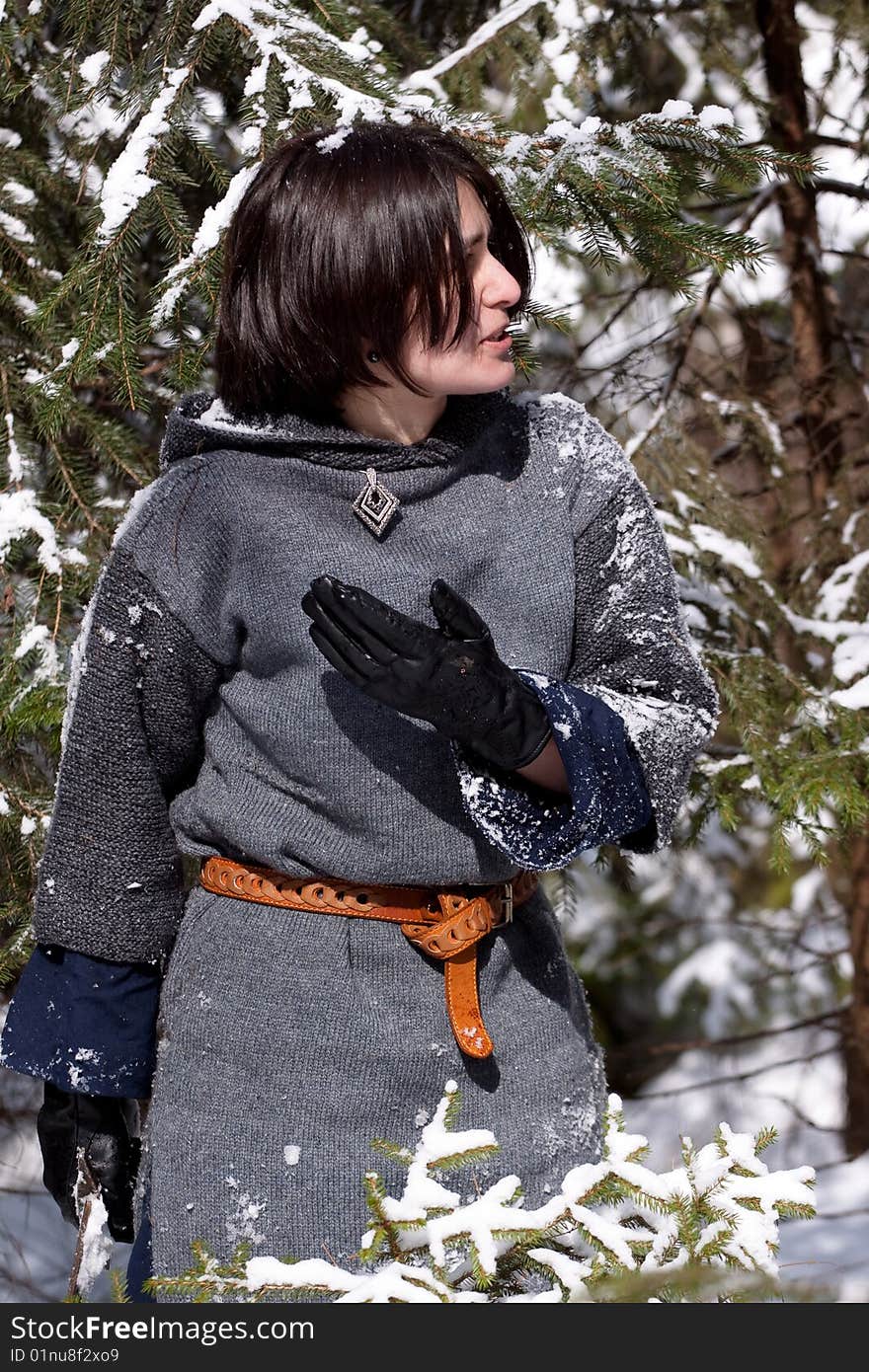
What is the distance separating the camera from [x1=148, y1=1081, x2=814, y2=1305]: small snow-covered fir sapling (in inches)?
48.6

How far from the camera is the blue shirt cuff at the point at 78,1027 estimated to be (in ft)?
5.59

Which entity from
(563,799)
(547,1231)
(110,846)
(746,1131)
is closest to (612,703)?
(563,799)

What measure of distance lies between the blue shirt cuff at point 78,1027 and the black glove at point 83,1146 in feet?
0.15

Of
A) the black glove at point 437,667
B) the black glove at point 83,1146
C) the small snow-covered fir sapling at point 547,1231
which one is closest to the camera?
the small snow-covered fir sapling at point 547,1231

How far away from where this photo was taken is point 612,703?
155cm

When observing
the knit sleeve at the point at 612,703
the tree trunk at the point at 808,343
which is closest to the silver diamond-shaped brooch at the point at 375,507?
the knit sleeve at the point at 612,703

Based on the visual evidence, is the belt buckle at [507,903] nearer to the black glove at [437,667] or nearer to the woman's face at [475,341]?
the black glove at [437,667]

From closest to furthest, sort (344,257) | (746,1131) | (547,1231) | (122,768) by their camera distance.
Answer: (547,1231) → (344,257) → (122,768) → (746,1131)

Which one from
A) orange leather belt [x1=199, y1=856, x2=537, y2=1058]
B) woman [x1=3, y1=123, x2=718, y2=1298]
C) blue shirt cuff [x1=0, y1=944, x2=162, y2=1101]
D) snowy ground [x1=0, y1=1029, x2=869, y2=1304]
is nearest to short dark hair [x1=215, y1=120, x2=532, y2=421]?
woman [x1=3, y1=123, x2=718, y2=1298]

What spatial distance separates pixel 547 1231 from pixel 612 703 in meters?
0.60

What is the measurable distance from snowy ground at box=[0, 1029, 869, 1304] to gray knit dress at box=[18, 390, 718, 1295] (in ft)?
1.41

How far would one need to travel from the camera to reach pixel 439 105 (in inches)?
79.4

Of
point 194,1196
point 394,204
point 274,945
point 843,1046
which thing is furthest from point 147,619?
point 843,1046

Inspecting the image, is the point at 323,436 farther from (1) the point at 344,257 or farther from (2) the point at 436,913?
(2) the point at 436,913
